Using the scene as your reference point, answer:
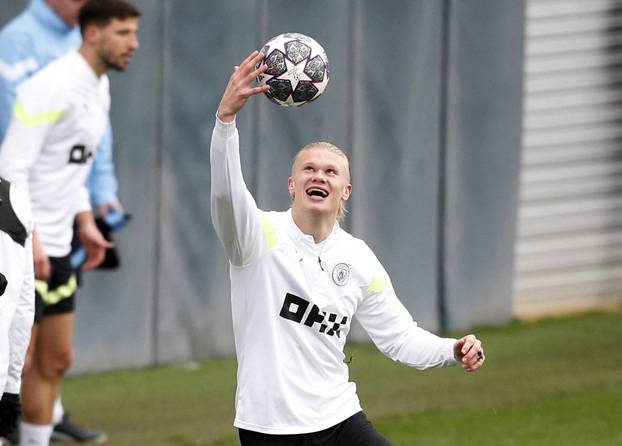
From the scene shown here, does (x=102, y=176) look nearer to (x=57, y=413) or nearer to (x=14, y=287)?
(x=57, y=413)

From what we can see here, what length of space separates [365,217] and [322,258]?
20.1 feet

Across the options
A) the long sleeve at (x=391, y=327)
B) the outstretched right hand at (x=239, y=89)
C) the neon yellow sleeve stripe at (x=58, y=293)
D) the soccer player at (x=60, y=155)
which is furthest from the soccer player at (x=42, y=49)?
the outstretched right hand at (x=239, y=89)

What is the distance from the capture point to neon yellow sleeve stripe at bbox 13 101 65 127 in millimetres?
8133

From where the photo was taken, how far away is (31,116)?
8.16 m

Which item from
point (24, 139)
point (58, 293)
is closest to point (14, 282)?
point (24, 139)

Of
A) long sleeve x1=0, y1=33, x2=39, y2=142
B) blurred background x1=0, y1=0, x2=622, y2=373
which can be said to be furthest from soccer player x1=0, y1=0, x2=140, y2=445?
blurred background x1=0, y1=0, x2=622, y2=373

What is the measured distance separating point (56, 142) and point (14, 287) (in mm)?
2803

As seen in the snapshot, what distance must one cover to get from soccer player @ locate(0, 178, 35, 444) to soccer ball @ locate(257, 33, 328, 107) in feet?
3.77

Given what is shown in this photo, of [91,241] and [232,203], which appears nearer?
[232,203]

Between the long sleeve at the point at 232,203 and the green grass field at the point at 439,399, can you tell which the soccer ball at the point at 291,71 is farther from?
the green grass field at the point at 439,399

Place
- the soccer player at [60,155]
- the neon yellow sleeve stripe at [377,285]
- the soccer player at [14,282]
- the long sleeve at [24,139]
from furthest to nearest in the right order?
the soccer player at [60,155] → the long sleeve at [24,139] → the neon yellow sleeve stripe at [377,285] → the soccer player at [14,282]

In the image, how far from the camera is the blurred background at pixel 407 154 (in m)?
11.2

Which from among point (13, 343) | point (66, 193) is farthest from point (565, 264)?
point (13, 343)

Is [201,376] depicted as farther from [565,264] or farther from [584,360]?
[565,264]
